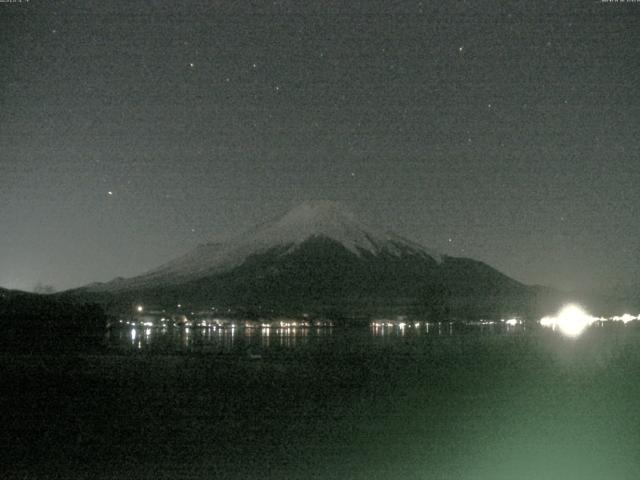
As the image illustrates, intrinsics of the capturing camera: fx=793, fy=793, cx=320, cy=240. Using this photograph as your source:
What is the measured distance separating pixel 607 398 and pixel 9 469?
13.7 metres

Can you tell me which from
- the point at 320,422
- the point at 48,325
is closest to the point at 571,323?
the point at 48,325

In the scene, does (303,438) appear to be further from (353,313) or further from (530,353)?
(353,313)

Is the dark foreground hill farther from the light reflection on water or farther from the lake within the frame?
the lake

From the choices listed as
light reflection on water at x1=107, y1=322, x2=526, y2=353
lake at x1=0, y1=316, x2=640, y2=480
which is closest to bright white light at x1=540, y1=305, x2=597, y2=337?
light reflection on water at x1=107, y1=322, x2=526, y2=353

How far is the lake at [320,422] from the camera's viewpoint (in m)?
Answer: 11.3

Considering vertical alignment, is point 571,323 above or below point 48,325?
below

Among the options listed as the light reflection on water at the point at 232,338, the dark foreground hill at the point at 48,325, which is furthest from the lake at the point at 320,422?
the light reflection on water at the point at 232,338

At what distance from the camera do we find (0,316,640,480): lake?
11.3 metres

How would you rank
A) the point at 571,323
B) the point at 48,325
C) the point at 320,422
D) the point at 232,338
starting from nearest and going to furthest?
the point at 320,422, the point at 48,325, the point at 232,338, the point at 571,323

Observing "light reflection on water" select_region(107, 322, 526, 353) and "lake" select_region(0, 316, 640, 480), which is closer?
"lake" select_region(0, 316, 640, 480)

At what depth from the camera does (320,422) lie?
50.4ft

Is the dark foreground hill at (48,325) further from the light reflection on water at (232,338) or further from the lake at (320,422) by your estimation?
the lake at (320,422)

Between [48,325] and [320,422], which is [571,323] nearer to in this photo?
[48,325]

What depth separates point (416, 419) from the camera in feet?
51.6
